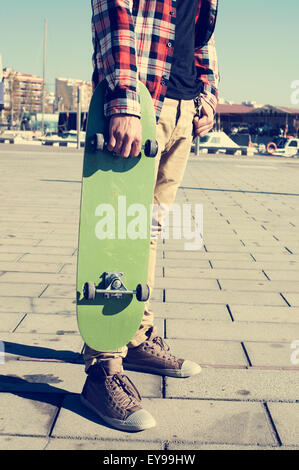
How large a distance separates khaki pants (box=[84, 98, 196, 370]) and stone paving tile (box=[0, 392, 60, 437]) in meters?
0.22

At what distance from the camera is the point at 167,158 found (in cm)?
262

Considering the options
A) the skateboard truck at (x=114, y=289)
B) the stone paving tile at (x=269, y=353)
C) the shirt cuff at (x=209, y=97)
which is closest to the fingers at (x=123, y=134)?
the skateboard truck at (x=114, y=289)

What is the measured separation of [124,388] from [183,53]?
56.0 inches

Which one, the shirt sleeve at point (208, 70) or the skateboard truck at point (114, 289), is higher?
the shirt sleeve at point (208, 70)

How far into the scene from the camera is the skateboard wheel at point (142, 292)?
2.34m

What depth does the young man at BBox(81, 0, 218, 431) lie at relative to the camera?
218 cm

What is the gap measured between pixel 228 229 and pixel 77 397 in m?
4.42

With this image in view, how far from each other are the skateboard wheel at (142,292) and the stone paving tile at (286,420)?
67 centimetres

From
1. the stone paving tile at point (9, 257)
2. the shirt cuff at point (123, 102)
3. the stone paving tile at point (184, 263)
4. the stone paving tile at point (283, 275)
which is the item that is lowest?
the stone paving tile at point (9, 257)

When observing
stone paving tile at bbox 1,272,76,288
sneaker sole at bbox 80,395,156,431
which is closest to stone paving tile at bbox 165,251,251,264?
stone paving tile at bbox 1,272,76,288

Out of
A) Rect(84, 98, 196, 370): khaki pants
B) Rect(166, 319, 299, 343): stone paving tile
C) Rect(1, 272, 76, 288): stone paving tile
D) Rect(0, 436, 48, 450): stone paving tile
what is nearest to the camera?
Rect(0, 436, 48, 450): stone paving tile

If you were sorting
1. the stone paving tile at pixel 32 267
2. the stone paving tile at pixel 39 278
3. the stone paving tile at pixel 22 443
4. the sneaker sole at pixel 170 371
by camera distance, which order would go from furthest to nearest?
the stone paving tile at pixel 32 267, the stone paving tile at pixel 39 278, the sneaker sole at pixel 170 371, the stone paving tile at pixel 22 443

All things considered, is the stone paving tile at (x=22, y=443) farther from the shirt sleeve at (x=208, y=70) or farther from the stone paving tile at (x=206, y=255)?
the stone paving tile at (x=206, y=255)

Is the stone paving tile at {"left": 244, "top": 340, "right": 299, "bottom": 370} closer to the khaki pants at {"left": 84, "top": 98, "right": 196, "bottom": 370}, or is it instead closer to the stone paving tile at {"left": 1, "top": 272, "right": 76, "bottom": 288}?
the khaki pants at {"left": 84, "top": 98, "right": 196, "bottom": 370}
